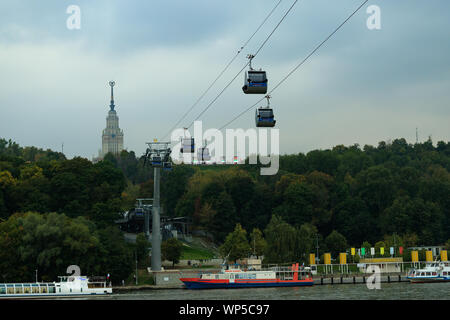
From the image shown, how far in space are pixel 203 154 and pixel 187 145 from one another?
1.96m

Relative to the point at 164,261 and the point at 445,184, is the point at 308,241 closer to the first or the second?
the point at 164,261

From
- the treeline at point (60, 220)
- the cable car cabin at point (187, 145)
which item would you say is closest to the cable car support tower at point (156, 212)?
the treeline at point (60, 220)

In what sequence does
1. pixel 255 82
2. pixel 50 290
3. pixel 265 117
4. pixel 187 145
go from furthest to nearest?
pixel 50 290, pixel 187 145, pixel 265 117, pixel 255 82

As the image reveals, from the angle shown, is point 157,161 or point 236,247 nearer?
point 157,161

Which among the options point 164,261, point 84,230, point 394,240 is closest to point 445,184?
point 394,240

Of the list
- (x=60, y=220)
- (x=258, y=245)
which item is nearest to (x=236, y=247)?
(x=258, y=245)

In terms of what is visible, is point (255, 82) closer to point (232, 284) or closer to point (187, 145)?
point (187, 145)

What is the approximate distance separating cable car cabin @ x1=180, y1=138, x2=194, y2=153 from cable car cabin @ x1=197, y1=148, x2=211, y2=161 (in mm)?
1256

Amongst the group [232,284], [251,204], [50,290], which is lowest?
[232,284]

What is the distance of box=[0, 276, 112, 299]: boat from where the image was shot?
59900mm

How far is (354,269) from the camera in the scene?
87375mm

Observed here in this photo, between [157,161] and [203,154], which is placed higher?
[157,161]

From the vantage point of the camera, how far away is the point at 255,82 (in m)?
31.5
